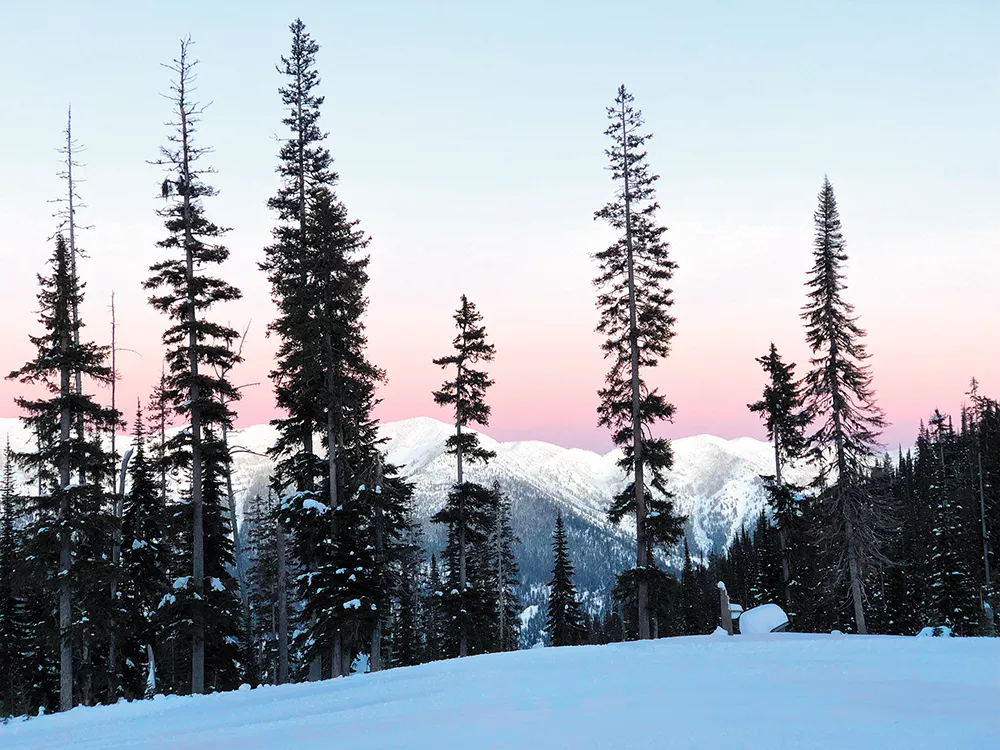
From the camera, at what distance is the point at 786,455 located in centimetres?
4350

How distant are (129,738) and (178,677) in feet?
105

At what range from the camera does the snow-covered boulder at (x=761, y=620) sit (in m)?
20.3

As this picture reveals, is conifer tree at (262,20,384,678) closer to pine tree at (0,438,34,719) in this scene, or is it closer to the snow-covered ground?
the snow-covered ground

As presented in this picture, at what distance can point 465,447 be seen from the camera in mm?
35438

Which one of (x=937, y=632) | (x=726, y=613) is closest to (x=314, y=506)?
(x=726, y=613)

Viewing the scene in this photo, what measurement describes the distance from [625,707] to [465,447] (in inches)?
1035

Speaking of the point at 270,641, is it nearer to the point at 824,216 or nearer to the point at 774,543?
the point at 774,543

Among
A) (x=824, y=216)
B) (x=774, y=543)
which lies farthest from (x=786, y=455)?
(x=824, y=216)

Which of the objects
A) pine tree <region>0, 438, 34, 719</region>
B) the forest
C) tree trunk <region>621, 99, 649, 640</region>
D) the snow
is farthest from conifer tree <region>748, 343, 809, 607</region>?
pine tree <region>0, 438, 34, 719</region>

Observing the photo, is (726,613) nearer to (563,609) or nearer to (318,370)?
(318,370)

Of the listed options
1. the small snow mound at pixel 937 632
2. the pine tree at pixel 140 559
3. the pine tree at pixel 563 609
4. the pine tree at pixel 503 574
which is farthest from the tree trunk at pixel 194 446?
the pine tree at pixel 563 609

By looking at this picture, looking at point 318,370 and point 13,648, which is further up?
point 318,370

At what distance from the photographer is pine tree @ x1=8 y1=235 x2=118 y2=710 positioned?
25.9 metres

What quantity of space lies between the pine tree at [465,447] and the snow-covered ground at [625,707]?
1866 centimetres
